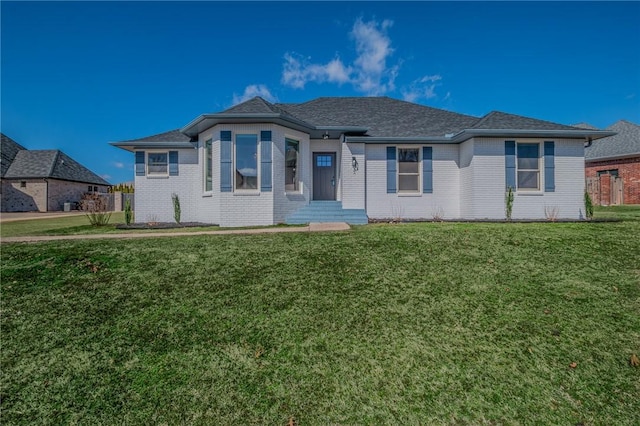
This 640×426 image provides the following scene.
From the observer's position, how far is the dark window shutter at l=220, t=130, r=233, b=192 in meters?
10.1

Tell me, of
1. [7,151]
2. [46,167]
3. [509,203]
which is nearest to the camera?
[509,203]

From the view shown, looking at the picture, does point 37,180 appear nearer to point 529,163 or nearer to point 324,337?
point 324,337

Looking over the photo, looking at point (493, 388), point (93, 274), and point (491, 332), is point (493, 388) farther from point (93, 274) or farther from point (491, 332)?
point (93, 274)

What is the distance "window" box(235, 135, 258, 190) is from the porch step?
180 centimetres

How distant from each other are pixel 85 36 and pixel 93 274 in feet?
34.3

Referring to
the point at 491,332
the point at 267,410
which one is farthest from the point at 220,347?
the point at 491,332

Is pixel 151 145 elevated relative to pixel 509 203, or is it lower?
elevated

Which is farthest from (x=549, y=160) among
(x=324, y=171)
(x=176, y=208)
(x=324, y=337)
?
(x=176, y=208)

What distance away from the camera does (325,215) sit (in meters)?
10.8

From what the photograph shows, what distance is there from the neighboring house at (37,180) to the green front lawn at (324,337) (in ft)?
79.5

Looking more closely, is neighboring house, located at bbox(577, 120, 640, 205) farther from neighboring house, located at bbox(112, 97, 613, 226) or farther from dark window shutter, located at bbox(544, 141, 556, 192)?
neighboring house, located at bbox(112, 97, 613, 226)

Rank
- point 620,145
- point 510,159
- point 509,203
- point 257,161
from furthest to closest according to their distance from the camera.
Result: 1. point 620,145
2. point 510,159
3. point 509,203
4. point 257,161

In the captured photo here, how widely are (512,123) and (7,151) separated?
36.4 metres

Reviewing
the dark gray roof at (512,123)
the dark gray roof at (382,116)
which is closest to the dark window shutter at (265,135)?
the dark gray roof at (382,116)
